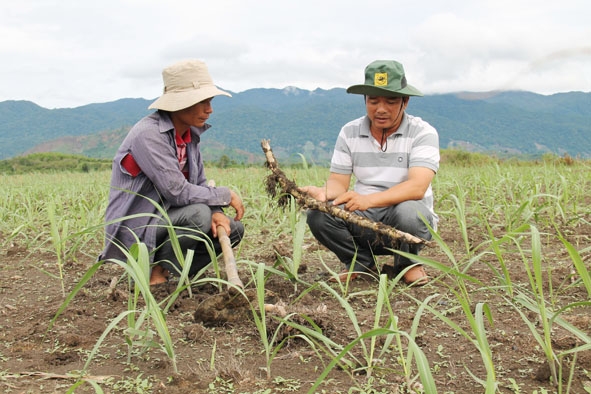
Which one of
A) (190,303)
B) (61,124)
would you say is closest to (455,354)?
(190,303)

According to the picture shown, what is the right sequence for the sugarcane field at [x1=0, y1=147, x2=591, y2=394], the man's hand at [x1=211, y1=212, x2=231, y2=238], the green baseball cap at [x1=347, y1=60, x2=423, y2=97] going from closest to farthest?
the sugarcane field at [x1=0, y1=147, x2=591, y2=394] < the green baseball cap at [x1=347, y1=60, x2=423, y2=97] < the man's hand at [x1=211, y1=212, x2=231, y2=238]

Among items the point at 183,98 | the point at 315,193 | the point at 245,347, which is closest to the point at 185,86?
the point at 183,98

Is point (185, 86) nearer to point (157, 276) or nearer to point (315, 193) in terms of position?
point (315, 193)

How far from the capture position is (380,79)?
8.12ft

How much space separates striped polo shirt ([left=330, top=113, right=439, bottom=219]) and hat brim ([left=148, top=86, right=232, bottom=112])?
0.72 meters

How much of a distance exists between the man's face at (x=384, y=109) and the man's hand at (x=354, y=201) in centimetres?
37

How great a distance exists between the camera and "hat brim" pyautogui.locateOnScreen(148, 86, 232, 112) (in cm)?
236

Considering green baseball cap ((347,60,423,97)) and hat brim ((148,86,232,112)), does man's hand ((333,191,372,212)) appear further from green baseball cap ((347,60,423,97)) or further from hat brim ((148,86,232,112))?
hat brim ((148,86,232,112))

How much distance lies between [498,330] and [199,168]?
1.63 meters

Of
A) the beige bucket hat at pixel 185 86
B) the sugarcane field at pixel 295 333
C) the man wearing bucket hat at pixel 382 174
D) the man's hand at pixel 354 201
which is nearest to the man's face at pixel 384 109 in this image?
the man wearing bucket hat at pixel 382 174

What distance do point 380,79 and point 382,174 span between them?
47 cm

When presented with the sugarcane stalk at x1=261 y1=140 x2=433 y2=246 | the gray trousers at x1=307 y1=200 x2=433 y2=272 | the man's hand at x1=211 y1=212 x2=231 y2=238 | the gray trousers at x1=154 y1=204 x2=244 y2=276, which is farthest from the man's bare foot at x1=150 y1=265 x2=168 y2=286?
the gray trousers at x1=307 y1=200 x2=433 y2=272

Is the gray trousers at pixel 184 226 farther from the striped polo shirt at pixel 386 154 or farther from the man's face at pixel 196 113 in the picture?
the striped polo shirt at pixel 386 154

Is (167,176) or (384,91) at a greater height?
(384,91)
